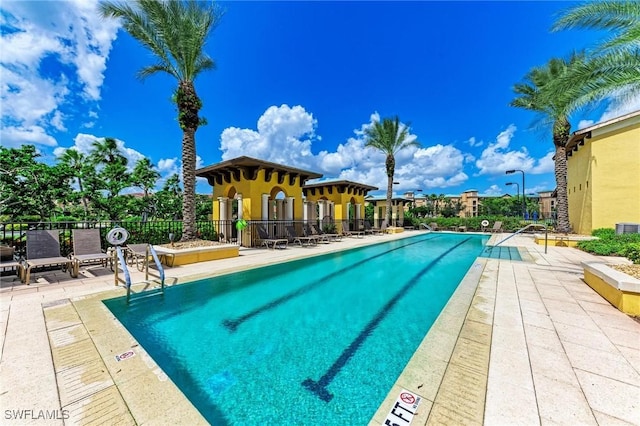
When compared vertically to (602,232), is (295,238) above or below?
below

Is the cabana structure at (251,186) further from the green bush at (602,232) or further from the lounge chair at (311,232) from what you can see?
the green bush at (602,232)

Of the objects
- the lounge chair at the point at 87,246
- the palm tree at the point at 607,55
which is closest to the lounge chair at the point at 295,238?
the lounge chair at the point at 87,246

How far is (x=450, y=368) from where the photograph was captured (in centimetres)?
258

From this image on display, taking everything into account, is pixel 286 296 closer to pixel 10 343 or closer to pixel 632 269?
pixel 10 343

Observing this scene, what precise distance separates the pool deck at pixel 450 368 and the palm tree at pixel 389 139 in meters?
19.4

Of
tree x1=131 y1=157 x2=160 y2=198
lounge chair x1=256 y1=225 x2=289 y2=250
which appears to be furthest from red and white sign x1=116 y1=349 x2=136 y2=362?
tree x1=131 y1=157 x2=160 y2=198

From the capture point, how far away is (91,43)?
380 inches

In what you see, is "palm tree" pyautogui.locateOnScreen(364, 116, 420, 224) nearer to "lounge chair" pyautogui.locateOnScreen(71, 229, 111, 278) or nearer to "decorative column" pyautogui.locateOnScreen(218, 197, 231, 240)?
"decorative column" pyautogui.locateOnScreen(218, 197, 231, 240)

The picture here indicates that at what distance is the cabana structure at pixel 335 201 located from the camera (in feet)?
64.2

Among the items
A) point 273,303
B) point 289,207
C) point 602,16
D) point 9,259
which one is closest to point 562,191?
point 602,16

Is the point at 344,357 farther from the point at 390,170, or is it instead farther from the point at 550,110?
the point at 390,170

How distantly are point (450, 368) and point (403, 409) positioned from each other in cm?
88

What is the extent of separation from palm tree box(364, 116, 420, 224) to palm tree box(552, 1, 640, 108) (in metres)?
15.8

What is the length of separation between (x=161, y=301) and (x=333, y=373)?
403 centimetres
